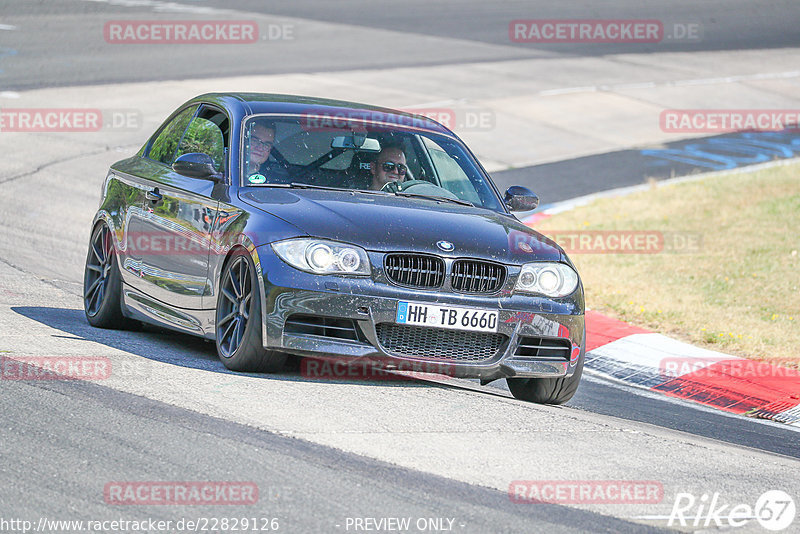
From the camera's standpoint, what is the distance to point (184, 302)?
7676 millimetres

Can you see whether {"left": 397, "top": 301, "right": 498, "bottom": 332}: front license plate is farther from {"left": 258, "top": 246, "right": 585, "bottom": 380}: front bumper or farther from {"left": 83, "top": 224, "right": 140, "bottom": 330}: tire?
{"left": 83, "top": 224, "right": 140, "bottom": 330}: tire

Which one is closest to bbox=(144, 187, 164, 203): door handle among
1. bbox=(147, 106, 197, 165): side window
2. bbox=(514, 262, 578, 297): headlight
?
bbox=(147, 106, 197, 165): side window

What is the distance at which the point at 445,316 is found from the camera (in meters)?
6.73

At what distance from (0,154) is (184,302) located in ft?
33.7

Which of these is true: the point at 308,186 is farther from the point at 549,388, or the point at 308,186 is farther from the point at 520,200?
the point at 549,388

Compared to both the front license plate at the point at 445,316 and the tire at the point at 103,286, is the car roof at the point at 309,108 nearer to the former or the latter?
the tire at the point at 103,286

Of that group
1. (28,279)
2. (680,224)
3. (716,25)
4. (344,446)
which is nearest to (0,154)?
(28,279)

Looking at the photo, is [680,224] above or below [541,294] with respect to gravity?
below

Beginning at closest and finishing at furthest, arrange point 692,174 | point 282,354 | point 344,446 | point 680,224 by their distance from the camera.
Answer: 1. point 344,446
2. point 282,354
3. point 680,224
4. point 692,174

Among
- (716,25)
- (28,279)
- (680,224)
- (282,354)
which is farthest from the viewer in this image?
(716,25)

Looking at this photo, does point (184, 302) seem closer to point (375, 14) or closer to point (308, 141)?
point (308, 141)

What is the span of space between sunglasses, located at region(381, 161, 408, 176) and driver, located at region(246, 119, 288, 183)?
2.16ft

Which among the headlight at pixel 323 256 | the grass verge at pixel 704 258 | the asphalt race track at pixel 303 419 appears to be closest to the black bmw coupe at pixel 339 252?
the headlight at pixel 323 256

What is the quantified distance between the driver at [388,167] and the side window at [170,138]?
61.0 inches
